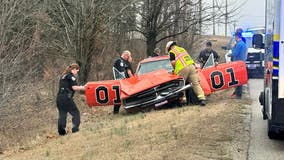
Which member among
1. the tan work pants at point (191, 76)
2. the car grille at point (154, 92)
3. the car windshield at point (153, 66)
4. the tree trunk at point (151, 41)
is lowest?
the car grille at point (154, 92)

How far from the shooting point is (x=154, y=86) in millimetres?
12648

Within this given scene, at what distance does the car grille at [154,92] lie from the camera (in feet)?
41.6

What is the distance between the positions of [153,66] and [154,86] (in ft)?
7.09

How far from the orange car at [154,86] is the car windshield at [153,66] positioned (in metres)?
0.12

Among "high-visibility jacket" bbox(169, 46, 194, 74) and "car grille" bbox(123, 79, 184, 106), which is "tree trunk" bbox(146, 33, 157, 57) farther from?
"car grille" bbox(123, 79, 184, 106)

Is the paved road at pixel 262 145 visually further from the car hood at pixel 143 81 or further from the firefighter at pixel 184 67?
the car hood at pixel 143 81

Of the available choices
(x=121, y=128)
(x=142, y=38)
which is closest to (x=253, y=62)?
(x=142, y=38)

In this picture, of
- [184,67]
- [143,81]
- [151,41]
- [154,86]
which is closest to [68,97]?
[154,86]

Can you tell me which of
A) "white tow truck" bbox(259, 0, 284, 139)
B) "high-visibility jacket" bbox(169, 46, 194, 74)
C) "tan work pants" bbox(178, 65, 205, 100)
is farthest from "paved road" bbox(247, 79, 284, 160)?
"high-visibility jacket" bbox(169, 46, 194, 74)

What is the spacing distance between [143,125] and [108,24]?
9.68m

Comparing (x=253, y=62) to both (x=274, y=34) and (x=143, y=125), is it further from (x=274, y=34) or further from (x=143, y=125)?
(x=274, y=34)

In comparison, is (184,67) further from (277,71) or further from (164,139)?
(277,71)

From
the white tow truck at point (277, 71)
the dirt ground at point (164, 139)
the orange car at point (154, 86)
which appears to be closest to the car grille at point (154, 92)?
the orange car at point (154, 86)

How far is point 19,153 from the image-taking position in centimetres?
994
